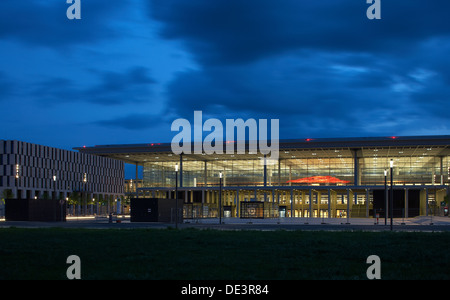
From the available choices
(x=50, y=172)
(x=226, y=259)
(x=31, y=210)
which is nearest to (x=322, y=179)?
(x=31, y=210)

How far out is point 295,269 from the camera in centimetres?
1445

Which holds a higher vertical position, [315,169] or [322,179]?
[315,169]

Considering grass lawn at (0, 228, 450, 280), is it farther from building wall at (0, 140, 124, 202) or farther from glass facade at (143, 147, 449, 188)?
building wall at (0, 140, 124, 202)

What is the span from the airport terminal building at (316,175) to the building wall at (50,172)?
2230 centimetres

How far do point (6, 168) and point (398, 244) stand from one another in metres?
112

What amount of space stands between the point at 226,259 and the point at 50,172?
123375 millimetres

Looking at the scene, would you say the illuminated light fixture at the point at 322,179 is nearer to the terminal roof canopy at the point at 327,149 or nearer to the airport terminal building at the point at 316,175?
the airport terminal building at the point at 316,175

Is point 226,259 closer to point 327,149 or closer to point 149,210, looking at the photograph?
point 149,210

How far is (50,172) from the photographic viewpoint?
132 meters

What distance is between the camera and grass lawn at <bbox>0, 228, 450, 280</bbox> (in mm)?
13406

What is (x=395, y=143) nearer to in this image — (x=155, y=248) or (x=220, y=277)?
(x=155, y=248)

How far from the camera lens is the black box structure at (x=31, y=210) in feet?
194

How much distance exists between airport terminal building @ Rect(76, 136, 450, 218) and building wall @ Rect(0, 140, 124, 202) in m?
22.3
